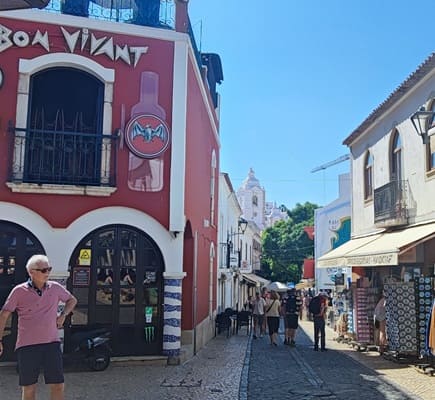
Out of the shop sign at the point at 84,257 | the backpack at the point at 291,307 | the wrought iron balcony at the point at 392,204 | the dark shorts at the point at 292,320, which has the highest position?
the wrought iron balcony at the point at 392,204

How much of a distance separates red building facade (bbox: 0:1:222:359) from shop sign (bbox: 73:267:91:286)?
2cm

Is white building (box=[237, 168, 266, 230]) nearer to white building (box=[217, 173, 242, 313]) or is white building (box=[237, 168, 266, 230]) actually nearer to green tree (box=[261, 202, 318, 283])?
green tree (box=[261, 202, 318, 283])

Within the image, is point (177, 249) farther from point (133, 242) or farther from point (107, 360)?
point (107, 360)

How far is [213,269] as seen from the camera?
2089 centimetres

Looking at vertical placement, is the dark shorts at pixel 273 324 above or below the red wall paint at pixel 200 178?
below

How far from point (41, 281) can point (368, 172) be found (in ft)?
45.6

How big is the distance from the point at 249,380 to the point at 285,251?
4894cm

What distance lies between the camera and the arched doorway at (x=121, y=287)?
1144 centimetres

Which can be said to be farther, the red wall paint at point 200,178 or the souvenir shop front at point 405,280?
the red wall paint at point 200,178

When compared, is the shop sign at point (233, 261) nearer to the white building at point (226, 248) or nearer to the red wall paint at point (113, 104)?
the white building at point (226, 248)

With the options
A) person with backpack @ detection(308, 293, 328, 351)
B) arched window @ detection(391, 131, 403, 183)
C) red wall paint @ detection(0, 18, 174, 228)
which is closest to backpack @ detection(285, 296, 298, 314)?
person with backpack @ detection(308, 293, 328, 351)

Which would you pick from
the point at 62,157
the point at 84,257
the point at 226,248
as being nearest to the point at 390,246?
the point at 84,257

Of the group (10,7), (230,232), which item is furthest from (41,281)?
(230,232)

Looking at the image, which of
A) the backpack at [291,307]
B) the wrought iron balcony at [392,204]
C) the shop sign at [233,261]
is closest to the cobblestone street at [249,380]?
the backpack at [291,307]
